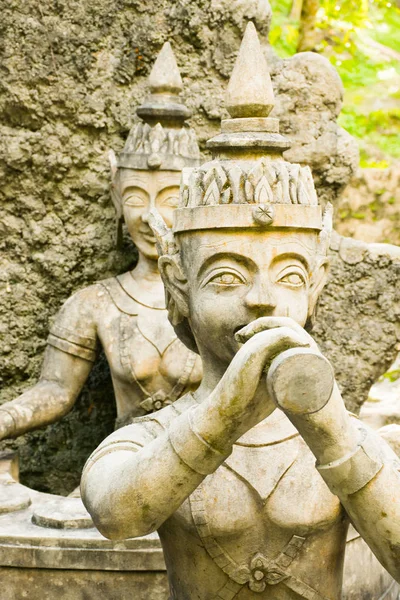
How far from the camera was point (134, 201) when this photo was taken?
5465 millimetres

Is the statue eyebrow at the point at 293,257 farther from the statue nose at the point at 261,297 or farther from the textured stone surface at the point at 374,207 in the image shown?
the textured stone surface at the point at 374,207

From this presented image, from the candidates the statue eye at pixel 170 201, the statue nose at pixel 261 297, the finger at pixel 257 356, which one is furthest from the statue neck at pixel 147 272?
the finger at pixel 257 356

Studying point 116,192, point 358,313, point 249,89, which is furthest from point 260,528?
point 358,313

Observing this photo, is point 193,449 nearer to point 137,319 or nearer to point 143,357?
point 143,357

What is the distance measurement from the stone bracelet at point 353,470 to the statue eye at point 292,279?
481mm

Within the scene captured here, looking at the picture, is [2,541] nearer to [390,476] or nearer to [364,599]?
[364,599]

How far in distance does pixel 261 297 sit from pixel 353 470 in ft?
1.63

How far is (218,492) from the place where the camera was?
3.38 metres

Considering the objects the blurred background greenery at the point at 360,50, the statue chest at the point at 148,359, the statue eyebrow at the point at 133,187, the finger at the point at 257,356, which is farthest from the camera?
the blurred background greenery at the point at 360,50

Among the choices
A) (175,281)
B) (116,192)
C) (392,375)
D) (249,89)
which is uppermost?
(249,89)

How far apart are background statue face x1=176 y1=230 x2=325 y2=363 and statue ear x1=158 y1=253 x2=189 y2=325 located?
2.6 inches

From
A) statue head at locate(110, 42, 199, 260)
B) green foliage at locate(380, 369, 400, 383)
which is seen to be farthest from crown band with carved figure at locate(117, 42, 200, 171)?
green foliage at locate(380, 369, 400, 383)

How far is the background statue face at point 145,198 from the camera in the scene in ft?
17.7

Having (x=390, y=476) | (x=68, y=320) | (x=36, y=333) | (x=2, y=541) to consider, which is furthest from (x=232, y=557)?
(x=36, y=333)
